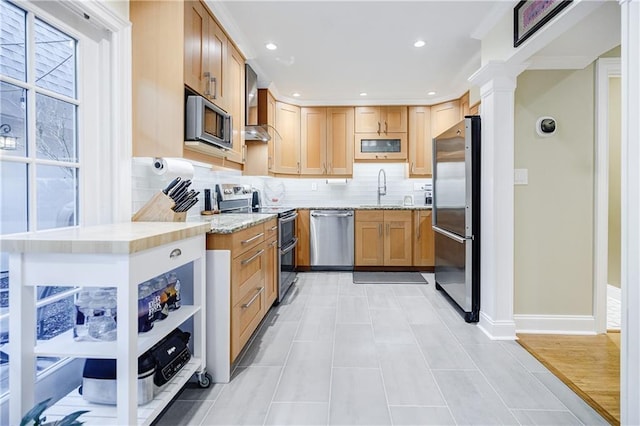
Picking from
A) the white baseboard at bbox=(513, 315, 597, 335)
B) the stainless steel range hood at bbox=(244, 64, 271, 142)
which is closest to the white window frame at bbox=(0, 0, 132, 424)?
the stainless steel range hood at bbox=(244, 64, 271, 142)

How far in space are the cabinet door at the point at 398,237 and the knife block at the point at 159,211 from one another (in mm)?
3175

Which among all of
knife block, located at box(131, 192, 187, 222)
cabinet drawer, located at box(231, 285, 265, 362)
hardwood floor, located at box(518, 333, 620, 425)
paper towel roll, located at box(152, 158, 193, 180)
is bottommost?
hardwood floor, located at box(518, 333, 620, 425)

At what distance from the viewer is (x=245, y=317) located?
2.12 metres

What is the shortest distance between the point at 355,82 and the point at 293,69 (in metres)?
0.82

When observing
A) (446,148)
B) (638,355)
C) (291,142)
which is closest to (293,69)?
(291,142)

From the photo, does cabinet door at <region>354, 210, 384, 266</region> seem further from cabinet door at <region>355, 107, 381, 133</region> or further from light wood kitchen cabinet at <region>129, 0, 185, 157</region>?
light wood kitchen cabinet at <region>129, 0, 185, 157</region>

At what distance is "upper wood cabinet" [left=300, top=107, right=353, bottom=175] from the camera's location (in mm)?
4859

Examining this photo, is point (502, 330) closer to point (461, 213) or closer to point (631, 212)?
point (461, 213)

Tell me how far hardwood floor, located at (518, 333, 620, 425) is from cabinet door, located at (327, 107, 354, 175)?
309 centimetres

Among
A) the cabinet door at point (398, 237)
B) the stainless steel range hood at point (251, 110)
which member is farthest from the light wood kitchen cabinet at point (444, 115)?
the stainless steel range hood at point (251, 110)

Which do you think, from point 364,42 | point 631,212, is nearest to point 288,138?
point 364,42

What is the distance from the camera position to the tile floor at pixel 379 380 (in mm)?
1563

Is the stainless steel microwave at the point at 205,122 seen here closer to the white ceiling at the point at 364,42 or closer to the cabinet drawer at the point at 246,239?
the cabinet drawer at the point at 246,239

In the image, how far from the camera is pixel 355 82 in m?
4.07
